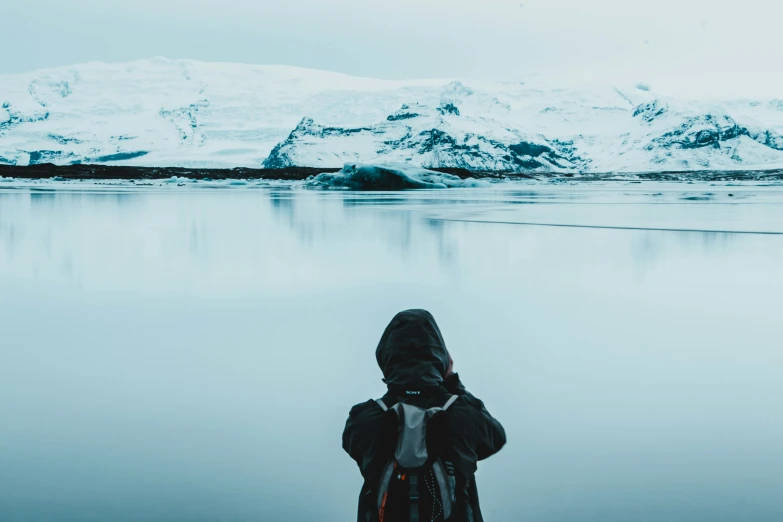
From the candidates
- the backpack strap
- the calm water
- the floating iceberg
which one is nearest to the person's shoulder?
the backpack strap

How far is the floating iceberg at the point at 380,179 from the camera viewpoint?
131ft

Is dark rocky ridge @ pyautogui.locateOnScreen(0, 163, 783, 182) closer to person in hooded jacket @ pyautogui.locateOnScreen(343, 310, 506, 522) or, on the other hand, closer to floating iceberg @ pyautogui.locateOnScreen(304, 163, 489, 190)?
floating iceberg @ pyautogui.locateOnScreen(304, 163, 489, 190)

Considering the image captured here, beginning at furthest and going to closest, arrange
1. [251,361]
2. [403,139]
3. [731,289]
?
[403,139]
[731,289]
[251,361]

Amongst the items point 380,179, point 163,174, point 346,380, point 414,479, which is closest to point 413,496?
point 414,479

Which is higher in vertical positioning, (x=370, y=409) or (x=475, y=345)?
(x=370, y=409)

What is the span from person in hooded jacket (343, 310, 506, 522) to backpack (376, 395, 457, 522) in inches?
0.7

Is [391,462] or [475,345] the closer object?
[391,462]

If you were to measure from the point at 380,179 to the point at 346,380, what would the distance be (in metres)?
36.9

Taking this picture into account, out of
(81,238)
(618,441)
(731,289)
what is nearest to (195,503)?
(618,441)

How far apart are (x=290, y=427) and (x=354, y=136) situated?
184 m

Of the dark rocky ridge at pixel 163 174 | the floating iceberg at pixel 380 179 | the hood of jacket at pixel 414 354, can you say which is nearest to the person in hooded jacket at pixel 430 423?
the hood of jacket at pixel 414 354

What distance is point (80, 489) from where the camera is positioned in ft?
8.12

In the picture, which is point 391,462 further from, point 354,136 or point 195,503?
point 354,136

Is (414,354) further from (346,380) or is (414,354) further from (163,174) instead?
(163,174)
